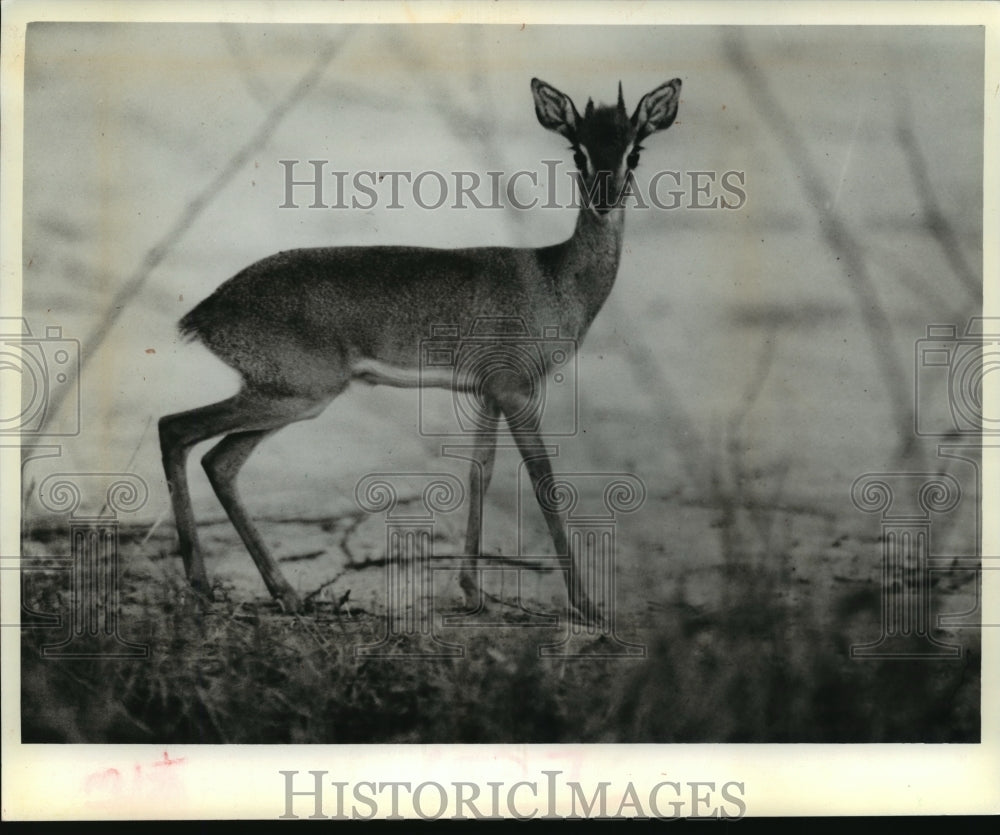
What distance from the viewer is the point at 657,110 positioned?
2443mm

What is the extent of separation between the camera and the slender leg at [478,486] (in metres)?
2.43

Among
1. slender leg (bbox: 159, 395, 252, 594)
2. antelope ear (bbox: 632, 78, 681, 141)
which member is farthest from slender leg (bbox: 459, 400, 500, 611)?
antelope ear (bbox: 632, 78, 681, 141)

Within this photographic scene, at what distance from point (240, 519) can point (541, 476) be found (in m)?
0.77

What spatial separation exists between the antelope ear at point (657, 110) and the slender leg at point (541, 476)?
0.75 m

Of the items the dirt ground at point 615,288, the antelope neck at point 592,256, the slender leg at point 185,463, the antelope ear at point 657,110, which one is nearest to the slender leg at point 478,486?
the dirt ground at point 615,288

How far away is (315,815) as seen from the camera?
7.98ft

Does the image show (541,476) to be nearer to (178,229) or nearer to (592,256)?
(592,256)

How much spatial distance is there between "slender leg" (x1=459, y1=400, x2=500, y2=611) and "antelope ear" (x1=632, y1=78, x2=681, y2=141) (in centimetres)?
81

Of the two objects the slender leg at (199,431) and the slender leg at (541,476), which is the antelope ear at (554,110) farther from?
the slender leg at (199,431)

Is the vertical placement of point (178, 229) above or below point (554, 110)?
below

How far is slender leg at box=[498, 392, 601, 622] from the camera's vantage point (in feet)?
7.98

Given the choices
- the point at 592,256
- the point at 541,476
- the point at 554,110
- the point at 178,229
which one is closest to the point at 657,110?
the point at 554,110

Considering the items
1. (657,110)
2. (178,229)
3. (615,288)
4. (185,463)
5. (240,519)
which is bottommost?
(240,519)

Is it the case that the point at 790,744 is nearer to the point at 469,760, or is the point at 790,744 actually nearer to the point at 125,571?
the point at 469,760
